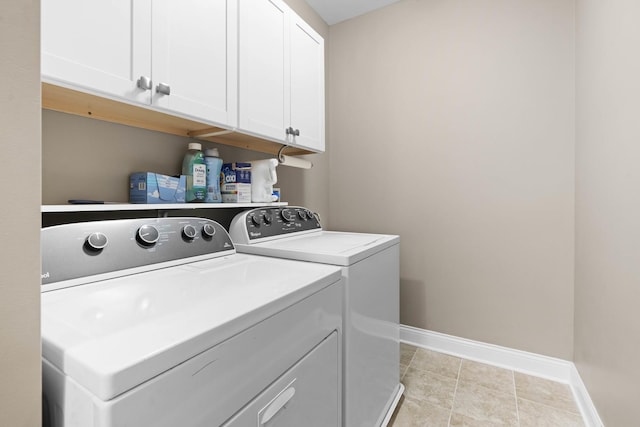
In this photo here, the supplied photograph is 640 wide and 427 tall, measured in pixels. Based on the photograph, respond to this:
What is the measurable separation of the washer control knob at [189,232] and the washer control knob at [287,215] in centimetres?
59

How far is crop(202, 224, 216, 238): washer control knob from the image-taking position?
47.5 inches

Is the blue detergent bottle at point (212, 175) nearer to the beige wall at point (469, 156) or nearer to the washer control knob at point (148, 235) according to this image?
the washer control knob at point (148, 235)

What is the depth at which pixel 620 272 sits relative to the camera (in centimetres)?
120

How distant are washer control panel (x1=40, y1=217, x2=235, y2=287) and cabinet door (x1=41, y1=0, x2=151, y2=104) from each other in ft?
1.33

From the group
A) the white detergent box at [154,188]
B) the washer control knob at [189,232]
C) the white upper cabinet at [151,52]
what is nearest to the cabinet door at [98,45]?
the white upper cabinet at [151,52]

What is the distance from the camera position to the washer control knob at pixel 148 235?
3.26ft

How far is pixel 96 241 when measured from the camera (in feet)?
2.89

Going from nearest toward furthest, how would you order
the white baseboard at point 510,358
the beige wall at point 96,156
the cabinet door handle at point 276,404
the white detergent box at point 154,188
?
the cabinet door handle at point 276,404
the beige wall at point 96,156
the white detergent box at point 154,188
the white baseboard at point 510,358

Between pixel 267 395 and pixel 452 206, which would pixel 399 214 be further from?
pixel 267 395

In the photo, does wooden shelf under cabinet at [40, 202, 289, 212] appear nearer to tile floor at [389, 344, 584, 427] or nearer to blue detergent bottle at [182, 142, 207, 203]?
blue detergent bottle at [182, 142, 207, 203]

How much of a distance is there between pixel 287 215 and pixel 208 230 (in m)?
0.57

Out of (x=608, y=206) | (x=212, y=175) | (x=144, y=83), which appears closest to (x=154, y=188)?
(x=212, y=175)

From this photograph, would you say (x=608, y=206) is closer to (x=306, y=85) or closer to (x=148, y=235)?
(x=306, y=85)

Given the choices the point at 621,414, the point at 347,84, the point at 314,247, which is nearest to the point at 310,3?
the point at 347,84
